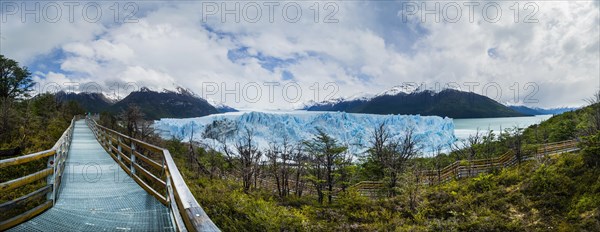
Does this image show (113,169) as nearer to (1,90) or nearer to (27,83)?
(1,90)

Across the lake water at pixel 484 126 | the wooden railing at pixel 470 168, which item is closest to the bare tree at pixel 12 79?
the wooden railing at pixel 470 168

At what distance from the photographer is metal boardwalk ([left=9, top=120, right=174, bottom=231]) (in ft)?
11.1

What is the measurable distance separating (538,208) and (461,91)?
663ft

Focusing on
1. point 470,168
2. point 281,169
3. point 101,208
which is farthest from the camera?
point 281,169

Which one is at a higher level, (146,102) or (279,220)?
(146,102)

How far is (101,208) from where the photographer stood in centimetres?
411

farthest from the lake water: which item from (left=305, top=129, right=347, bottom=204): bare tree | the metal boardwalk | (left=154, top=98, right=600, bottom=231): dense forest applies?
the metal boardwalk

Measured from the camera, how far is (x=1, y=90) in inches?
989

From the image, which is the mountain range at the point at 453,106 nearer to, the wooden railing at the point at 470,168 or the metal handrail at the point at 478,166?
the metal handrail at the point at 478,166

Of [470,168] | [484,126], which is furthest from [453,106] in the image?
[470,168]

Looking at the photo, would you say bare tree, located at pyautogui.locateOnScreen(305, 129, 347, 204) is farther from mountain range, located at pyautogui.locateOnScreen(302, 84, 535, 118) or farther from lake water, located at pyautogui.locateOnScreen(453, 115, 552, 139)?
mountain range, located at pyautogui.locateOnScreen(302, 84, 535, 118)

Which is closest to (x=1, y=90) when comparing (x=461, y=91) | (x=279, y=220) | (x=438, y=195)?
(x=279, y=220)

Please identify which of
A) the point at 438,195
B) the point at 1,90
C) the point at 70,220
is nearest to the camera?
the point at 70,220

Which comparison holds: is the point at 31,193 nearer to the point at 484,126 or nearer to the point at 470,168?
the point at 470,168
